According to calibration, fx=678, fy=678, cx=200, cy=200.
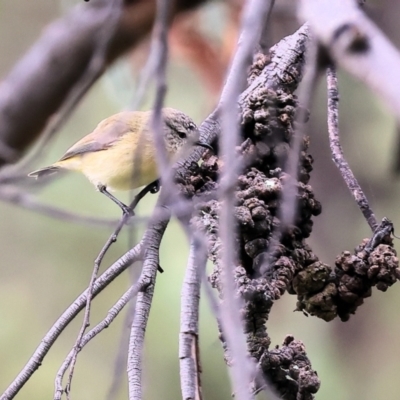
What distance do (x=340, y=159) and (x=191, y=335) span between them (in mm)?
250

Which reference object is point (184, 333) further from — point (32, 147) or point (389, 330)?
point (389, 330)

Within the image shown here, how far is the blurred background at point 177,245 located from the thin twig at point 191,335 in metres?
0.81

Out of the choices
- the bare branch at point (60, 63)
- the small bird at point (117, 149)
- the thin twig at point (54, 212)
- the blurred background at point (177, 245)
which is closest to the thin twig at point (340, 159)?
the thin twig at point (54, 212)

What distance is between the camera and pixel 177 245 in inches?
76.1

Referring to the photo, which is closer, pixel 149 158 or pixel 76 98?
pixel 76 98

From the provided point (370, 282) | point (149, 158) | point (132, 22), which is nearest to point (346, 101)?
point (132, 22)

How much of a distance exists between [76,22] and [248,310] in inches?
44.7

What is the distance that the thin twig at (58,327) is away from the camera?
2.19ft

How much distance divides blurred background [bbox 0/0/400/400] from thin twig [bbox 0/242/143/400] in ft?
2.66

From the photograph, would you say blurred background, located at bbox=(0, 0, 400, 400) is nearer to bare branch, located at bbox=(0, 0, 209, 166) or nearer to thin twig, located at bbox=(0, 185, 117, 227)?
bare branch, located at bbox=(0, 0, 209, 166)

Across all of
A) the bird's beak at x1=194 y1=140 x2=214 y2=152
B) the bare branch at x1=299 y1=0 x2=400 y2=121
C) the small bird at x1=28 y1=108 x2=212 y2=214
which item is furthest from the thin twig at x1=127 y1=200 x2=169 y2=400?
the small bird at x1=28 y1=108 x2=212 y2=214

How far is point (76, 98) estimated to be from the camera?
878 mm

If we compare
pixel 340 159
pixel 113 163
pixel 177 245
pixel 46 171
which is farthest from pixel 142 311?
pixel 177 245

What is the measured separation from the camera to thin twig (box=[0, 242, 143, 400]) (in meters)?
0.67
